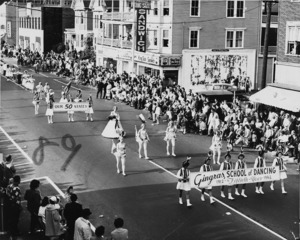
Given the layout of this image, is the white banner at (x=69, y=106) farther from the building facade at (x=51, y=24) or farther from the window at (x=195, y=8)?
the building facade at (x=51, y=24)

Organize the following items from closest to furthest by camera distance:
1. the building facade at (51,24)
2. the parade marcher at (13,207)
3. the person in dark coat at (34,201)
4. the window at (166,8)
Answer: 1. the parade marcher at (13,207)
2. the person in dark coat at (34,201)
3. the window at (166,8)
4. the building facade at (51,24)

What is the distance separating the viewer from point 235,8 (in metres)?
50.4

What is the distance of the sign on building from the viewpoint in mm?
49906

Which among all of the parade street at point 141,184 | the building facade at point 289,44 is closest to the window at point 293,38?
the building facade at point 289,44

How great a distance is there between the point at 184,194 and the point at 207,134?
38.0ft

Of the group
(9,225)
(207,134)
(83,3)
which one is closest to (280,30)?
(207,134)

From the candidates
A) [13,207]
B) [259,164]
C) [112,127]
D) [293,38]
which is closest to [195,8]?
[293,38]

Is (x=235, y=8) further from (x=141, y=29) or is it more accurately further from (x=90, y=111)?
(x=90, y=111)

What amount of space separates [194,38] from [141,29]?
468cm

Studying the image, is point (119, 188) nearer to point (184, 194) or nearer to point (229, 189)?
point (184, 194)

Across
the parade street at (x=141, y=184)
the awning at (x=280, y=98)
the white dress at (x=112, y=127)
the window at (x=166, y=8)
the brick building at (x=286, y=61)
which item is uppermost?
the window at (x=166, y=8)

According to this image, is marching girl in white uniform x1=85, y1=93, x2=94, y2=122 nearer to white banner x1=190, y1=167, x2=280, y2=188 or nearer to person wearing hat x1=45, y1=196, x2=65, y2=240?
white banner x1=190, y1=167, x2=280, y2=188

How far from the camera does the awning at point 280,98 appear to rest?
32.7 metres

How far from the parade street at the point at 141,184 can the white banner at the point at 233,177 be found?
2.10ft
